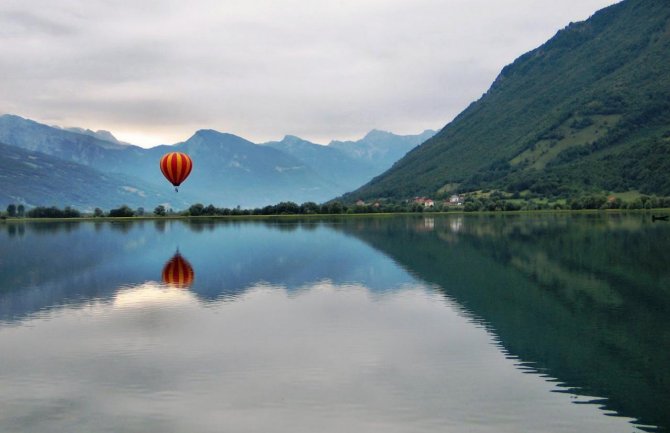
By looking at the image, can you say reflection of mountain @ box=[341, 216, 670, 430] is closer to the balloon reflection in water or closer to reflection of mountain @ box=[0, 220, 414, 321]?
reflection of mountain @ box=[0, 220, 414, 321]

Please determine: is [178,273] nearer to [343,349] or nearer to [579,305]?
[343,349]

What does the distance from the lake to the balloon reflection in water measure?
865mm

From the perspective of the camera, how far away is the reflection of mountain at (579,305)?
91.4 ft

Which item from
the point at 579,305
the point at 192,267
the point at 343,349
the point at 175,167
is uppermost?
the point at 175,167

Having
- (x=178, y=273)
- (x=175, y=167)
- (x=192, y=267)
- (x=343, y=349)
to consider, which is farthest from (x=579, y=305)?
(x=175, y=167)

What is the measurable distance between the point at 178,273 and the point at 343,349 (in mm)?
41538

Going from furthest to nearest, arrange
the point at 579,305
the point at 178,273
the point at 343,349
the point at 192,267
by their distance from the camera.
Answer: the point at 192,267
the point at 178,273
the point at 579,305
the point at 343,349

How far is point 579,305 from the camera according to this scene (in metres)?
46.0

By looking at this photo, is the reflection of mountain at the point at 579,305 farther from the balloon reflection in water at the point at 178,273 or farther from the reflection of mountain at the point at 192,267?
the balloon reflection in water at the point at 178,273

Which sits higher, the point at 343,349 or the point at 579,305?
the point at 579,305

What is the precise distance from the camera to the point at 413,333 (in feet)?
124

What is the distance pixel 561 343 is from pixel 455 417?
13.8m

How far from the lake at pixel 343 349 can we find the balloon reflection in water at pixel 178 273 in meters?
0.87

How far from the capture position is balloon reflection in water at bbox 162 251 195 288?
207 feet
